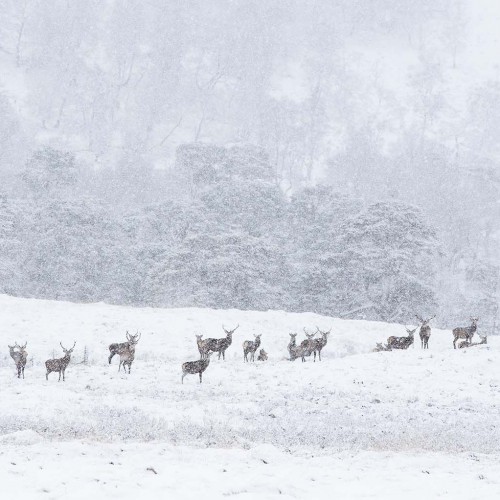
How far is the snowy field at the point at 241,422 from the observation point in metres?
9.52

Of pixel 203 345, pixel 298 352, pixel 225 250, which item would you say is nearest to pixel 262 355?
pixel 298 352

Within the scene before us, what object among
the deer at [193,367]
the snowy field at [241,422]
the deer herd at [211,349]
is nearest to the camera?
the snowy field at [241,422]

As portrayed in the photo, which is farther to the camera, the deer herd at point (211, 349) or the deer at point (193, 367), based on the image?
the deer at point (193, 367)

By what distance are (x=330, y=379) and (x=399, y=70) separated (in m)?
106

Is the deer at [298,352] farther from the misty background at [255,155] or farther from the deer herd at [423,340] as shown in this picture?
the misty background at [255,155]

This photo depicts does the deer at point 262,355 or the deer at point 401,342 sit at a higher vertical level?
the deer at point 401,342

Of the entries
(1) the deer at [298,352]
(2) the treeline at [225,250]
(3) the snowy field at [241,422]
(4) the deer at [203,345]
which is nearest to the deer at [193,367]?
(3) the snowy field at [241,422]

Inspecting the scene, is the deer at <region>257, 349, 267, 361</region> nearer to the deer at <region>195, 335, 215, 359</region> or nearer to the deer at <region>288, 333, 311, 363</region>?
the deer at <region>288, 333, 311, 363</region>

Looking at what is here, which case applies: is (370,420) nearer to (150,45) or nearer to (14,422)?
(14,422)

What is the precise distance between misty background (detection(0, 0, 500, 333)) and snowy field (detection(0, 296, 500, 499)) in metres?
18.6

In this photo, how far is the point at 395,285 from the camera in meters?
47.3

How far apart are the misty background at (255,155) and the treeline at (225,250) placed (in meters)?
0.15

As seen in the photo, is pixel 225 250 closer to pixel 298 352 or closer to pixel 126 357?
pixel 298 352

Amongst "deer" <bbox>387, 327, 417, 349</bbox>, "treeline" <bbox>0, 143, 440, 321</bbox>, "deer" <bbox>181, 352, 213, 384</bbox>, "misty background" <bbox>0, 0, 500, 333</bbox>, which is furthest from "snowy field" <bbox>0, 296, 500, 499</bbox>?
"misty background" <bbox>0, 0, 500, 333</bbox>
